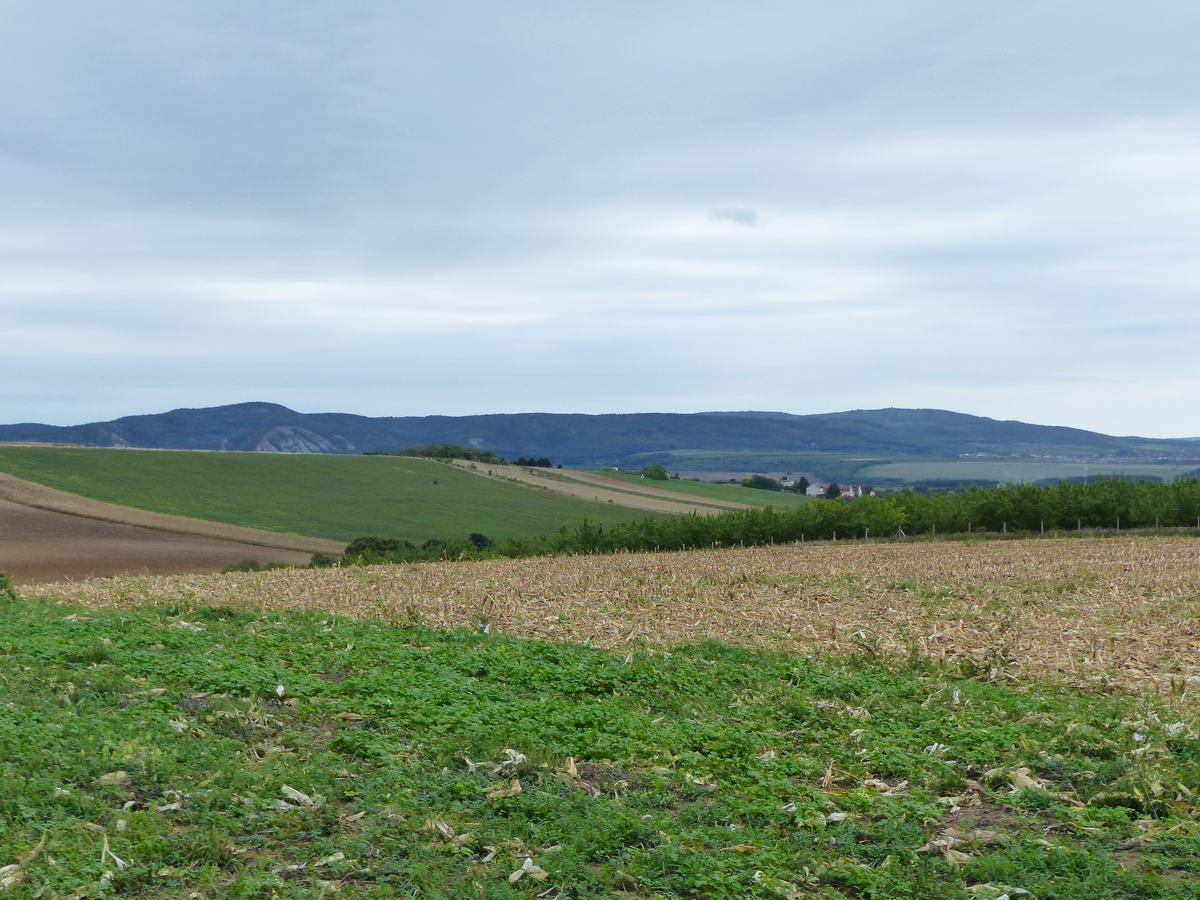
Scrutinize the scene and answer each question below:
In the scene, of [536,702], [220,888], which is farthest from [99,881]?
[536,702]

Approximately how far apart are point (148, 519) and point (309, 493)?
22.9m

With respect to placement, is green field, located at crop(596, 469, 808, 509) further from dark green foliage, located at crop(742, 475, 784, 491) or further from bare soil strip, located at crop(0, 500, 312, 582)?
bare soil strip, located at crop(0, 500, 312, 582)

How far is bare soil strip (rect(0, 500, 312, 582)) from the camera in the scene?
4962 cm

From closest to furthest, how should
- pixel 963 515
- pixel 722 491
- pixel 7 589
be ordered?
pixel 7 589, pixel 963 515, pixel 722 491

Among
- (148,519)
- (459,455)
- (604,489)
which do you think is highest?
(459,455)

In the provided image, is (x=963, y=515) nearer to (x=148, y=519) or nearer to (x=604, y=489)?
(x=148, y=519)

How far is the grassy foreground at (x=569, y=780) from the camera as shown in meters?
6.67

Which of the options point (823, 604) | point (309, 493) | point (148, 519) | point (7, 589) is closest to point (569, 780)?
point (823, 604)

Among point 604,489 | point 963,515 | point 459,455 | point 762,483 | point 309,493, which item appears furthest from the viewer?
point 762,483

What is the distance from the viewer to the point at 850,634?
1569 cm

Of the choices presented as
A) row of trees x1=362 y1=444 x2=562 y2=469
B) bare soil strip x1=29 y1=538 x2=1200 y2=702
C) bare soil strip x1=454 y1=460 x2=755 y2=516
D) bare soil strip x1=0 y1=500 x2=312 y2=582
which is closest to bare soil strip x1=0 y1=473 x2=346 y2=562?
bare soil strip x1=0 y1=500 x2=312 y2=582

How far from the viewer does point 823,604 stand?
19250 millimetres

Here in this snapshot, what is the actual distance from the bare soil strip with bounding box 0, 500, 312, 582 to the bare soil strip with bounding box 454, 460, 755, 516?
44.2 metres

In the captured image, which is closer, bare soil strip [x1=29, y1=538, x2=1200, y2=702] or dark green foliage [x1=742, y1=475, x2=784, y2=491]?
Result: bare soil strip [x1=29, y1=538, x2=1200, y2=702]
